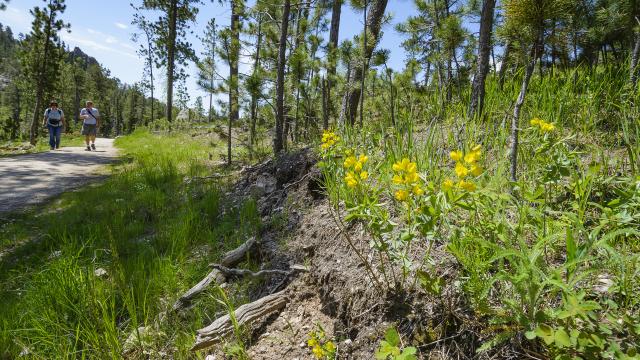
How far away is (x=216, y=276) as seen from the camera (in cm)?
247

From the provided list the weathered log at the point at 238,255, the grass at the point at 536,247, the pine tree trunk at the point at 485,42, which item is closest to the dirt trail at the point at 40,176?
the weathered log at the point at 238,255

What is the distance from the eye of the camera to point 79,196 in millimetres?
4867

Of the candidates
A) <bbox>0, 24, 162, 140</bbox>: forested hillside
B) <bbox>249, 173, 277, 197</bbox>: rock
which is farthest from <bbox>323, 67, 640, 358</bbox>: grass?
<bbox>0, 24, 162, 140</bbox>: forested hillside

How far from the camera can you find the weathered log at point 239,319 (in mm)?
1785

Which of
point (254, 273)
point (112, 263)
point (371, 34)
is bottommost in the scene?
point (112, 263)

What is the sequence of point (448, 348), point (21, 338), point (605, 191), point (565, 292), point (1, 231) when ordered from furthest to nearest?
point (1, 231) → point (21, 338) → point (605, 191) → point (448, 348) → point (565, 292)

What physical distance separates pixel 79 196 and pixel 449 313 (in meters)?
5.40

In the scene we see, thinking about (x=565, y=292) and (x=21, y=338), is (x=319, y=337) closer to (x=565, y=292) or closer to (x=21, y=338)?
(x=565, y=292)

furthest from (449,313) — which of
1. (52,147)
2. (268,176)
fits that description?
(52,147)

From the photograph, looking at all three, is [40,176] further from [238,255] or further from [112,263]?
[238,255]

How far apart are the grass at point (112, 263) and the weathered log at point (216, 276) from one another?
0.08 m

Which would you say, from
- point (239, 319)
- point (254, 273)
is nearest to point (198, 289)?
point (254, 273)

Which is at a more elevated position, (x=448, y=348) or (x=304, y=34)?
(x=304, y=34)

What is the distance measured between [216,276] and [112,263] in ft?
3.14
